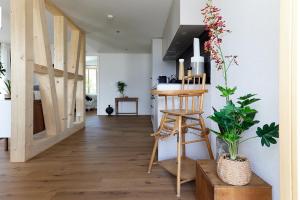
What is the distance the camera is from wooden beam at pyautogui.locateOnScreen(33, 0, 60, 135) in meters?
2.99

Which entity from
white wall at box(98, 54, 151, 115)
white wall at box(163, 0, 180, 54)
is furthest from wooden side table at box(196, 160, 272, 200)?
white wall at box(98, 54, 151, 115)

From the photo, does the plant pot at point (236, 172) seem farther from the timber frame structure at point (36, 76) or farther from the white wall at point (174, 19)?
the timber frame structure at point (36, 76)

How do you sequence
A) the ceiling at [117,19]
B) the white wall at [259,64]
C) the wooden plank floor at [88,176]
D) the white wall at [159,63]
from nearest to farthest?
the white wall at [259,64] < the wooden plank floor at [88,176] < the ceiling at [117,19] < the white wall at [159,63]

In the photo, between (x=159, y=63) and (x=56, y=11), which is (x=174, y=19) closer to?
(x=56, y=11)

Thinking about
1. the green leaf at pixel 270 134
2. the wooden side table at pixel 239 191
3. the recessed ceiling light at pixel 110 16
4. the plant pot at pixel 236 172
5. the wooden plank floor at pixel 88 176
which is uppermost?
the recessed ceiling light at pixel 110 16

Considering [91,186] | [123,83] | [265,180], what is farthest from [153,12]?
[123,83]

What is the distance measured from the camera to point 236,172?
1.18m

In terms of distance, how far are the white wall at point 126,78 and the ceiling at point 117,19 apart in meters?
1.46

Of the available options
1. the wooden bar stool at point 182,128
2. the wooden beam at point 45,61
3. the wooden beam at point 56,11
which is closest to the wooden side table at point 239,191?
the wooden bar stool at point 182,128

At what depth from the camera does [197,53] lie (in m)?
2.34

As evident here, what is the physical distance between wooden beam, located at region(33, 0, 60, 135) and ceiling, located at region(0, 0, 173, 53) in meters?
0.67

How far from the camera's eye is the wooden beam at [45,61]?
2992mm

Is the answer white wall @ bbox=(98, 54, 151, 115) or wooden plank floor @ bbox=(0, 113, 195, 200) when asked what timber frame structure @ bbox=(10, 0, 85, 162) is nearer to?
wooden plank floor @ bbox=(0, 113, 195, 200)

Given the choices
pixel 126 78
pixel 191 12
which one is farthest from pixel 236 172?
pixel 126 78
